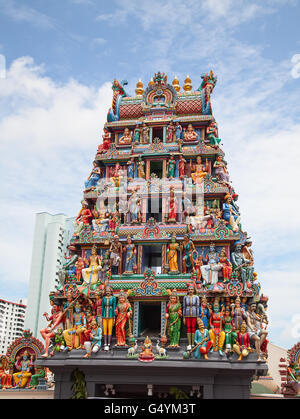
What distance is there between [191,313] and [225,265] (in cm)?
342

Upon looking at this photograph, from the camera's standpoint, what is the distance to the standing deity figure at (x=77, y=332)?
67.2ft

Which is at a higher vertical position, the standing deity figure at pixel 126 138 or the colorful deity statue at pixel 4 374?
the standing deity figure at pixel 126 138

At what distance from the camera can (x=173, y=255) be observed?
21.9 meters

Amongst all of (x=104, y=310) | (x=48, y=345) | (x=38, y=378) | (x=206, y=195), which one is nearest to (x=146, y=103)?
(x=206, y=195)

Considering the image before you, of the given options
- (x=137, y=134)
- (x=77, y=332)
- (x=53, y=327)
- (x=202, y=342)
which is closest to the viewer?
(x=202, y=342)

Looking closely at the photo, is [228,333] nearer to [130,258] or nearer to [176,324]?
[176,324]

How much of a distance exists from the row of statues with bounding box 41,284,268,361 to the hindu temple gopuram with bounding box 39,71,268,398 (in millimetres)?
52

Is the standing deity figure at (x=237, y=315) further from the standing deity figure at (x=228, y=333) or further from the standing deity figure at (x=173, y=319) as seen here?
the standing deity figure at (x=173, y=319)

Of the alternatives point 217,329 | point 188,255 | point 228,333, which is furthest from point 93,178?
point 228,333

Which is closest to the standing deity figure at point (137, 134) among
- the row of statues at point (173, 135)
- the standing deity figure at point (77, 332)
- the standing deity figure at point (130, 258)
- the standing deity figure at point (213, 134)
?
the row of statues at point (173, 135)

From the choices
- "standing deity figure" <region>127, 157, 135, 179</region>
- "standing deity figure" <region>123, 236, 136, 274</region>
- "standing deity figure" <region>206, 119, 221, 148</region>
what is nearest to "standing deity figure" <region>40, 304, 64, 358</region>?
"standing deity figure" <region>123, 236, 136, 274</region>

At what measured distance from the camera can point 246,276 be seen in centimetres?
2156

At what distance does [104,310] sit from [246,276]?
286 inches

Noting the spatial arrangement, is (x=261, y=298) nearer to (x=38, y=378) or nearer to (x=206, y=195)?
(x=206, y=195)
